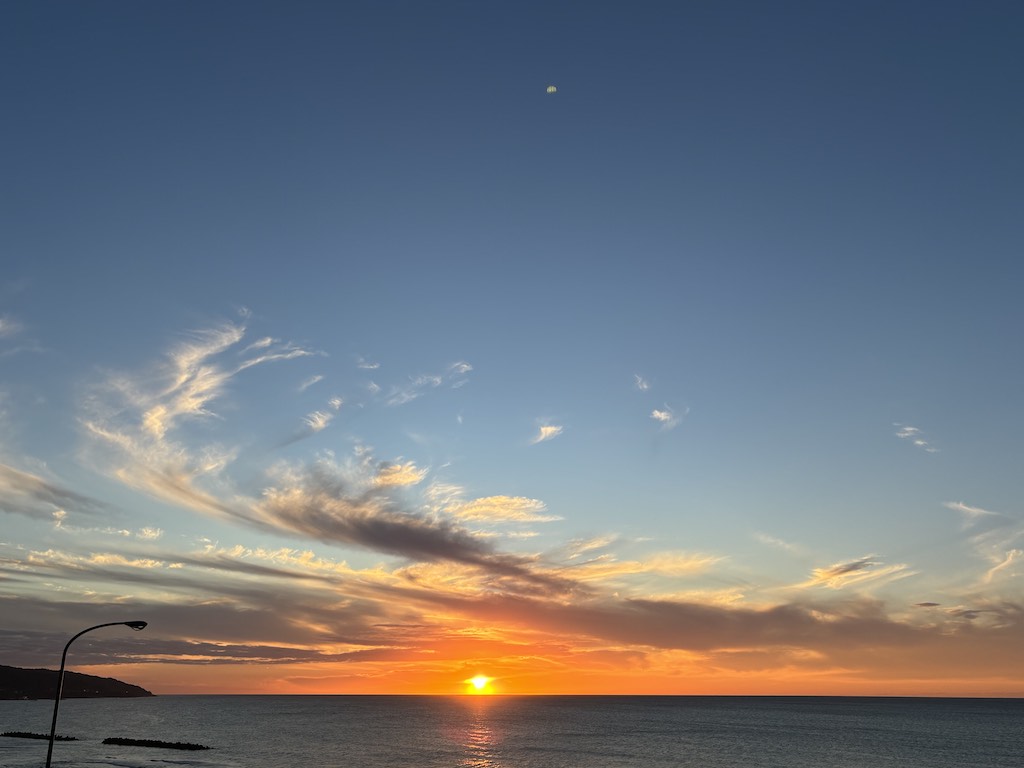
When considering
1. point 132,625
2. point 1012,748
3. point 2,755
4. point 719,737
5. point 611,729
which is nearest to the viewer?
point 132,625

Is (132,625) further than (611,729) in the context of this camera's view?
No

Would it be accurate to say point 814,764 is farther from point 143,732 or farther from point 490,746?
point 143,732

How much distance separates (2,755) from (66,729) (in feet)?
278

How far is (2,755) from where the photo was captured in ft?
339

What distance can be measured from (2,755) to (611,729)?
143649mm

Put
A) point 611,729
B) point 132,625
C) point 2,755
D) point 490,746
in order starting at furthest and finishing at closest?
point 611,729, point 490,746, point 2,755, point 132,625

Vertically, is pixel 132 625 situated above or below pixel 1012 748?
above

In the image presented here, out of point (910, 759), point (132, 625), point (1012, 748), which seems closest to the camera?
point (132, 625)

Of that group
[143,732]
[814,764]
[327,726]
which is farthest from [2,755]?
[814,764]

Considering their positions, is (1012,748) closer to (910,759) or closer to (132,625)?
(910,759)

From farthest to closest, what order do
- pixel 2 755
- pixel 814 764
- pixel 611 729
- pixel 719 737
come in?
1. pixel 611 729
2. pixel 719 737
3. pixel 814 764
4. pixel 2 755

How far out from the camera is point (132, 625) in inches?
1505

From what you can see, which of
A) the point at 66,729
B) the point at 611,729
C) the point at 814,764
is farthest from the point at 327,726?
the point at 814,764

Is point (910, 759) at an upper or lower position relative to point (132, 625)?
lower
